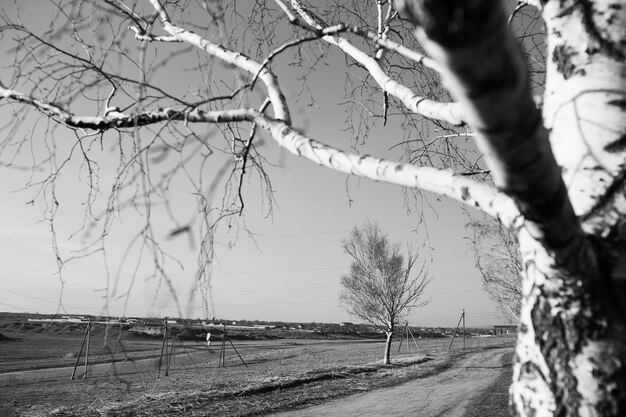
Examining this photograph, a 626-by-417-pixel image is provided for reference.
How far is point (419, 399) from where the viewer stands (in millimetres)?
10836

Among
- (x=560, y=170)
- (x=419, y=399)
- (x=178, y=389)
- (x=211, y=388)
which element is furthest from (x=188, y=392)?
(x=560, y=170)

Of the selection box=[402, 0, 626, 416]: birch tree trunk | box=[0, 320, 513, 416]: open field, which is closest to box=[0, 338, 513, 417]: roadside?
box=[0, 320, 513, 416]: open field

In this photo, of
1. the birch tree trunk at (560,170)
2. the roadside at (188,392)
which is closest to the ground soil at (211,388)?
the roadside at (188,392)

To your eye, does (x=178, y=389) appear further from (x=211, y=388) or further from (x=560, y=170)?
(x=560, y=170)

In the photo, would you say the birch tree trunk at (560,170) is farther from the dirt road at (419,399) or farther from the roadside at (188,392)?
the dirt road at (419,399)

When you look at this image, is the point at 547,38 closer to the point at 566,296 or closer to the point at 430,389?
the point at 566,296

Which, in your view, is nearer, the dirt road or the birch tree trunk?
the birch tree trunk

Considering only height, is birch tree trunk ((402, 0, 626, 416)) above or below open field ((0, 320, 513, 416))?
above

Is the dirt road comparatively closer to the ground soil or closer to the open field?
the ground soil

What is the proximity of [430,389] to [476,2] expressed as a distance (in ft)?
43.9

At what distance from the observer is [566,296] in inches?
46.2

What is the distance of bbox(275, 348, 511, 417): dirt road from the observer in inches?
363

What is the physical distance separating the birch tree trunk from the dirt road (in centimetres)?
858

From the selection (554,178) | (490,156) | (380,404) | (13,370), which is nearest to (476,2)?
(490,156)
